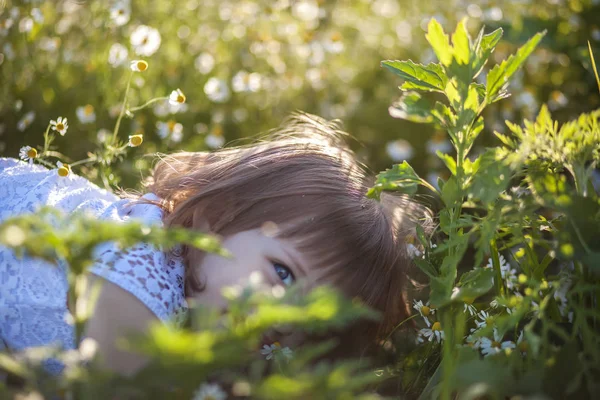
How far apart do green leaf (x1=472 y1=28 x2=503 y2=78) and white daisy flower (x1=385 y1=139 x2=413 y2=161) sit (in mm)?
1236

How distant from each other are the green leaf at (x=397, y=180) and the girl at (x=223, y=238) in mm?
192

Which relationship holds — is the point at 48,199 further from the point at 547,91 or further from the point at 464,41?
the point at 547,91

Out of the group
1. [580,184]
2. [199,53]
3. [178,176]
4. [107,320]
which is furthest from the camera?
[199,53]

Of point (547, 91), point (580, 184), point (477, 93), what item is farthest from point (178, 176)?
point (547, 91)

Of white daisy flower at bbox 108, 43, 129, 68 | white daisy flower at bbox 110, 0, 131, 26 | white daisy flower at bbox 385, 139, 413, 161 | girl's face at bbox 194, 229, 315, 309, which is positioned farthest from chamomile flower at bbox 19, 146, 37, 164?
white daisy flower at bbox 385, 139, 413, 161

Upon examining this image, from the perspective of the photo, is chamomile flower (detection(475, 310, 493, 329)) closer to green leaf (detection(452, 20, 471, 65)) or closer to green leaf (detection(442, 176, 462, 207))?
green leaf (detection(442, 176, 462, 207))

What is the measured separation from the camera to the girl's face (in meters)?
1.10

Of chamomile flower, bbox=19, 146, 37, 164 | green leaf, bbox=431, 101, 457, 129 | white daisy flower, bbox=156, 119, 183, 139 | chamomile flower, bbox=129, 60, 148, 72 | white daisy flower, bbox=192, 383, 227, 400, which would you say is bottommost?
white daisy flower, bbox=192, 383, 227, 400

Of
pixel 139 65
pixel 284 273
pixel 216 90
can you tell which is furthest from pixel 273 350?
pixel 216 90

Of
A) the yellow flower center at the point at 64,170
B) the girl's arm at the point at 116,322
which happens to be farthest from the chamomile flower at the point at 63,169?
the girl's arm at the point at 116,322

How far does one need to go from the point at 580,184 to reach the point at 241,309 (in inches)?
19.8

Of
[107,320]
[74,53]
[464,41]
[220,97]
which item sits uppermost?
[464,41]

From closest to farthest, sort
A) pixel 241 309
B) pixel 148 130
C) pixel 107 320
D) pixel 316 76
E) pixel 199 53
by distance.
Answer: pixel 241 309 → pixel 107 320 → pixel 148 130 → pixel 199 53 → pixel 316 76

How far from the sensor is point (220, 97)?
2020mm
